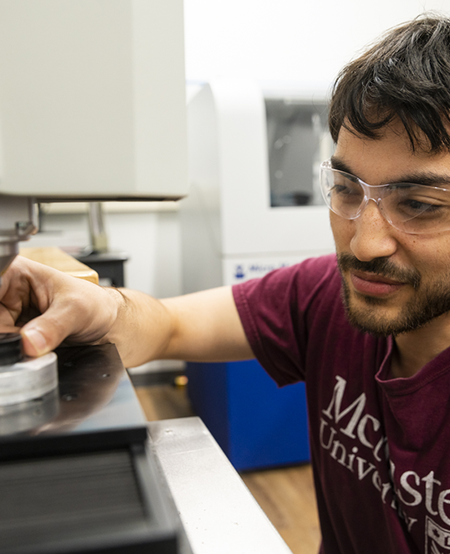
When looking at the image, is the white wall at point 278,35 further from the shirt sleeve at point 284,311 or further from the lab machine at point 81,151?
the lab machine at point 81,151

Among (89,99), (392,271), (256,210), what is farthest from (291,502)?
(89,99)

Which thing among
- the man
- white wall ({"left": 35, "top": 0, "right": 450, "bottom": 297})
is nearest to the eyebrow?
the man

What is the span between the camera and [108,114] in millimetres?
331

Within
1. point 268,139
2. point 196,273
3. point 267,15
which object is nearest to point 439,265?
point 268,139

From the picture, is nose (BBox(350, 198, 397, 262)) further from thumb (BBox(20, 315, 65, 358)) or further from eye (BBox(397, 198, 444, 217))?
thumb (BBox(20, 315, 65, 358))

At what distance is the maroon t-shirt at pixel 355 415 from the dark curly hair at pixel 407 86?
28 centimetres

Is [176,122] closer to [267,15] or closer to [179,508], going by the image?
[179,508]

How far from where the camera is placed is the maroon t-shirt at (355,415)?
23.8 inches

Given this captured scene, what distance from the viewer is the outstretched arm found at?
497 millimetres

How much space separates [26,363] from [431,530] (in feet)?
1.67

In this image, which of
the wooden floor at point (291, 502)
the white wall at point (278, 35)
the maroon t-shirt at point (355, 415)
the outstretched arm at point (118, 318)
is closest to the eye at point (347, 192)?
the maroon t-shirt at point (355, 415)

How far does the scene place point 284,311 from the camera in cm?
86

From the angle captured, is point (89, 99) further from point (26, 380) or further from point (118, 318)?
point (118, 318)

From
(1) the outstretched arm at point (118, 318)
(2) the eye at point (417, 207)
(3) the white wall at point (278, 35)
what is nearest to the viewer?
(1) the outstretched arm at point (118, 318)
